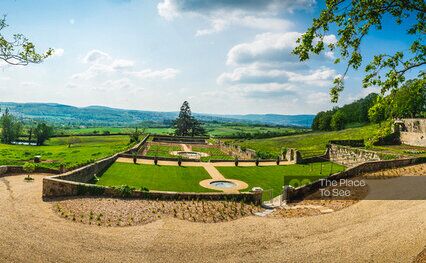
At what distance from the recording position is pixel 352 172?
1003 inches

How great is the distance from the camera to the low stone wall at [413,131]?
52.1 metres

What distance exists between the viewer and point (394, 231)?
14.0 metres

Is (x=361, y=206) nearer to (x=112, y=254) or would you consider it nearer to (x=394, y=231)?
(x=394, y=231)

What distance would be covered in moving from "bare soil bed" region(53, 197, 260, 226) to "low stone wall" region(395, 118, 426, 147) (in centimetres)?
4590

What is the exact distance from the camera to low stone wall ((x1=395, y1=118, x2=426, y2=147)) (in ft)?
171

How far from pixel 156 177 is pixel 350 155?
2731 centimetres

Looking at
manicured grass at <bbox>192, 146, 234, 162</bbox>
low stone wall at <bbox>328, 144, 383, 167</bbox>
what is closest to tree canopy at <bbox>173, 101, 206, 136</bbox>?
manicured grass at <bbox>192, 146, 234, 162</bbox>

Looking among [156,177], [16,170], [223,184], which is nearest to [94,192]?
[16,170]

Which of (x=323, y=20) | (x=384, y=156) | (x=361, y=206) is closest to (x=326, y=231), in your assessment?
(x=361, y=206)

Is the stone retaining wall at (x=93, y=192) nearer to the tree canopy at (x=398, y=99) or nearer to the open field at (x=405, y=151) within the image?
the tree canopy at (x=398, y=99)

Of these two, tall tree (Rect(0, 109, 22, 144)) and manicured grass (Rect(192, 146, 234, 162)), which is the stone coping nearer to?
manicured grass (Rect(192, 146, 234, 162))

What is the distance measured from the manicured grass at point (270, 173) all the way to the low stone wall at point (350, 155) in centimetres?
214

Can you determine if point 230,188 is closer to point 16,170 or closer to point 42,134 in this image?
point 16,170

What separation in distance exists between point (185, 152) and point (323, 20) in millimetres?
48639
